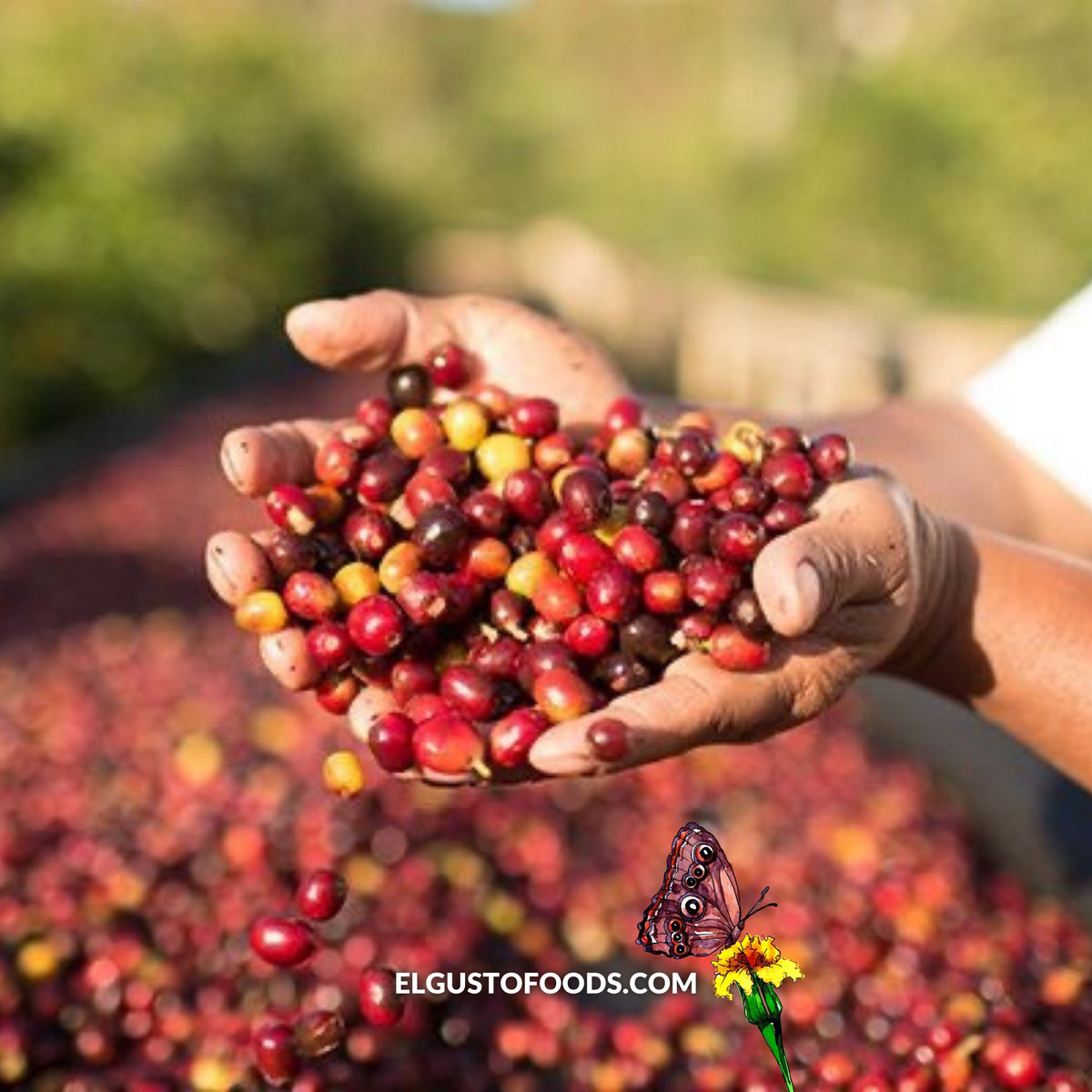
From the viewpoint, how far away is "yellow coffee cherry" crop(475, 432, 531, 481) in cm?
304

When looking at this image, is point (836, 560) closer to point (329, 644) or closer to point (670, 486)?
point (670, 486)

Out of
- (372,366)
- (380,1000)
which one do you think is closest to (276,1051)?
(380,1000)

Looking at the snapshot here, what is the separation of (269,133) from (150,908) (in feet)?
42.9

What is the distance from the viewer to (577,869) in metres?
4.44

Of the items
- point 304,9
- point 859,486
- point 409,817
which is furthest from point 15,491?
point 304,9

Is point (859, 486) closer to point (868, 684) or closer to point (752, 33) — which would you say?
point (868, 684)

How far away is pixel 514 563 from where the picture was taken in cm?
290

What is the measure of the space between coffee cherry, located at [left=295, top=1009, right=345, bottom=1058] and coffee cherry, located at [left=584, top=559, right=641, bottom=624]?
101 centimetres

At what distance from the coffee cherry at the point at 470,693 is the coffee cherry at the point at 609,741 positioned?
1.02 ft

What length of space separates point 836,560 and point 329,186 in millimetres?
15077

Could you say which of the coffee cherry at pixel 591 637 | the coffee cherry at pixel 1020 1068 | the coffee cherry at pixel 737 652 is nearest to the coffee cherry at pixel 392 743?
the coffee cherry at pixel 591 637

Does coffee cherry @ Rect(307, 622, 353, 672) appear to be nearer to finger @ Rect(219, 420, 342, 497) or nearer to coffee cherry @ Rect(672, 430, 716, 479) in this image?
finger @ Rect(219, 420, 342, 497)

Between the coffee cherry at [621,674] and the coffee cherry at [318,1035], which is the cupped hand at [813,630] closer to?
the coffee cherry at [621,674]

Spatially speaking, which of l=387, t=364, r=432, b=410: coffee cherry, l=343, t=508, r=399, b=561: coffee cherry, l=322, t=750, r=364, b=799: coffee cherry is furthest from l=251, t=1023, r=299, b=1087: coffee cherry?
l=387, t=364, r=432, b=410: coffee cherry
